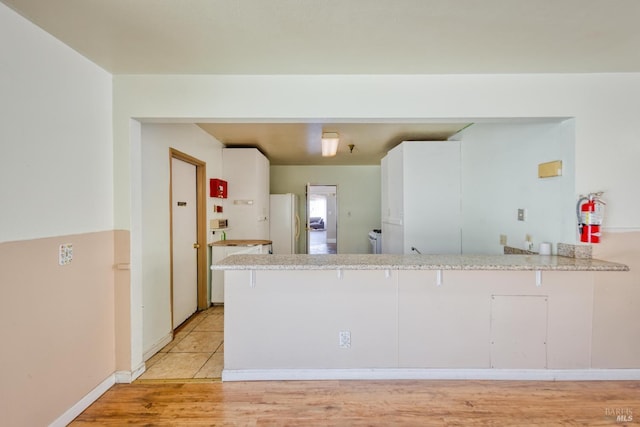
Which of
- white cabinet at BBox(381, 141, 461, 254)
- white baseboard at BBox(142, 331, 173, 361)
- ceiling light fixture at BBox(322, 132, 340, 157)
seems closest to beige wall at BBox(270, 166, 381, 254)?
white cabinet at BBox(381, 141, 461, 254)

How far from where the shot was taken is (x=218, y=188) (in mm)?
4184

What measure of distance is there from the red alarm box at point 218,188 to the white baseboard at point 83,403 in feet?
7.74

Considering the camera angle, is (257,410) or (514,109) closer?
(257,410)

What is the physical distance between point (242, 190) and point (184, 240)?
4.51ft

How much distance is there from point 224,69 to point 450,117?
177 cm

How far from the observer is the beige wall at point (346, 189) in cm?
693

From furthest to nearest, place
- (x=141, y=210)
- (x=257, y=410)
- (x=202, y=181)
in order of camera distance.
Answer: (x=202, y=181), (x=141, y=210), (x=257, y=410)

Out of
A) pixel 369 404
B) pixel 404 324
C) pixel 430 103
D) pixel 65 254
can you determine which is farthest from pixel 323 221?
pixel 65 254

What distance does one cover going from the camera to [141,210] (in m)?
2.50

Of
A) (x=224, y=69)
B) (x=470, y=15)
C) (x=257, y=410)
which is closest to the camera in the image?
(x=470, y=15)

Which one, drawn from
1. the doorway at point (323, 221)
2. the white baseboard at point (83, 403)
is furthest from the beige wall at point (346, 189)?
the white baseboard at point (83, 403)

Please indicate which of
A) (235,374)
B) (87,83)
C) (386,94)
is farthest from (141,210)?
(386,94)

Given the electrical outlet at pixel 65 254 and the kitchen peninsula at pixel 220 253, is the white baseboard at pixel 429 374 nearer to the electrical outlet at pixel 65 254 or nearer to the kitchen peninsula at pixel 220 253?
the electrical outlet at pixel 65 254

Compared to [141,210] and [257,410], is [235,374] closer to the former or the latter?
[257,410]
